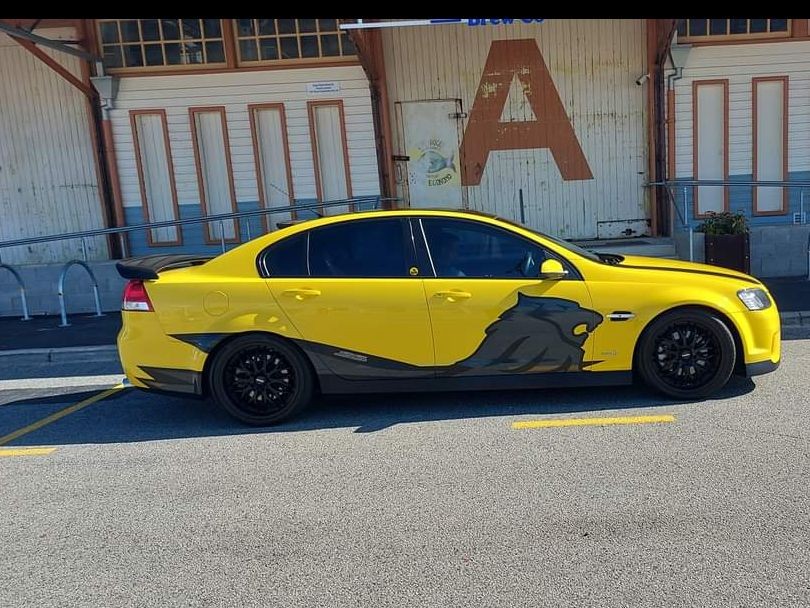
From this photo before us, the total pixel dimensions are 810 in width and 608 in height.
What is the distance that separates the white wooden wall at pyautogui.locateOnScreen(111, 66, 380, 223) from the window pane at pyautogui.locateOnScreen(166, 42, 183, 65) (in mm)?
250

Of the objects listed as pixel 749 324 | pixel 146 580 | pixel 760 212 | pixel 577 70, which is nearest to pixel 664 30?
pixel 577 70

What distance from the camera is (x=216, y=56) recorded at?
1075cm

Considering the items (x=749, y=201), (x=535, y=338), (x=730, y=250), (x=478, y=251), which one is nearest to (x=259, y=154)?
(x=478, y=251)

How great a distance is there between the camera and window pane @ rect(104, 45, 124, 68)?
10.7m

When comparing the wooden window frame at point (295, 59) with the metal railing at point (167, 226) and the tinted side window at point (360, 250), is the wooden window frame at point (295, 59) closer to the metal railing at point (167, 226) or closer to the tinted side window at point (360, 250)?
the metal railing at point (167, 226)

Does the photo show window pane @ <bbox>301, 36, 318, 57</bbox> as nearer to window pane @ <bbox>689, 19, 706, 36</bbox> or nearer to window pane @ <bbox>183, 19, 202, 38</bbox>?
window pane @ <bbox>183, 19, 202, 38</bbox>

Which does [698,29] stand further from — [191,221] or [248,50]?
[191,221]

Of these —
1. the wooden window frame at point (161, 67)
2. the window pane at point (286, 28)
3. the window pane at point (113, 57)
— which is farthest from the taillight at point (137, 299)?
the window pane at point (113, 57)

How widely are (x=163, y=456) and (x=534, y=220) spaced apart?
27.2 feet

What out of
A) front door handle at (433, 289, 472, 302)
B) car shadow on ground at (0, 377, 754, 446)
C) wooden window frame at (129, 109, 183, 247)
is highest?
wooden window frame at (129, 109, 183, 247)

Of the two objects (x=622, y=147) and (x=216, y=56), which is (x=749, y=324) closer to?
(x=622, y=147)

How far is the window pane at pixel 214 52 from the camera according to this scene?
10664mm

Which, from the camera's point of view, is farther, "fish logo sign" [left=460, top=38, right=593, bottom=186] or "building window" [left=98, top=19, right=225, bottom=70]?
"fish logo sign" [left=460, top=38, right=593, bottom=186]

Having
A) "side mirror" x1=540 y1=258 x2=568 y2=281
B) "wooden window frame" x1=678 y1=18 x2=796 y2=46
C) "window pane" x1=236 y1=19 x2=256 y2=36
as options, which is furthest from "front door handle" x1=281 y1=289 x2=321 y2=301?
"wooden window frame" x1=678 y1=18 x2=796 y2=46
